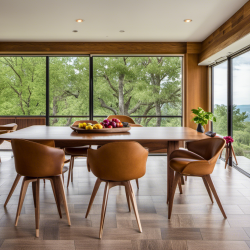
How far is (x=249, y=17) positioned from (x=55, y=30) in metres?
3.21

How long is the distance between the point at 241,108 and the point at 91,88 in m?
3.21

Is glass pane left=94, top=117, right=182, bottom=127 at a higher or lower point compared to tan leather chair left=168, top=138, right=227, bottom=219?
higher

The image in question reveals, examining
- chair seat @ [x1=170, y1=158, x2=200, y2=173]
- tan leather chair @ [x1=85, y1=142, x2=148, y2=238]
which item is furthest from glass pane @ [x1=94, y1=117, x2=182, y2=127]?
tan leather chair @ [x1=85, y1=142, x2=148, y2=238]

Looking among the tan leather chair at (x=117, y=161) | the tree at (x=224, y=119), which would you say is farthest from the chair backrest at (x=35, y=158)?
the tree at (x=224, y=119)

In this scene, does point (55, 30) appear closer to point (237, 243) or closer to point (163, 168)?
point (163, 168)

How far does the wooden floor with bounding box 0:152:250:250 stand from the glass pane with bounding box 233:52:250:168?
0.97m

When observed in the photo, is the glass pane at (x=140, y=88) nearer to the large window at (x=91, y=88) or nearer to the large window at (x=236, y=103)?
the large window at (x=91, y=88)

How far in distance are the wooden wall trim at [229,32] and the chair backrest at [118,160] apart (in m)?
2.44

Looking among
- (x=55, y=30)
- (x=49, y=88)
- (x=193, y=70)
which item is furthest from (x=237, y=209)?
(x=49, y=88)

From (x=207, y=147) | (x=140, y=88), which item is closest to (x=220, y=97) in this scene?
(x=140, y=88)

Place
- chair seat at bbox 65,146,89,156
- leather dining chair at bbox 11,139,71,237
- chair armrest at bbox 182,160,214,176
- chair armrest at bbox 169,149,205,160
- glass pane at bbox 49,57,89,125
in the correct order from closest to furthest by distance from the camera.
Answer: leather dining chair at bbox 11,139,71,237 → chair armrest at bbox 182,160,214,176 → chair armrest at bbox 169,149,205,160 → chair seat at bbox 65,146,89,156 → glass pane at bbox 49,57,89,125

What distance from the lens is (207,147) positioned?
9.13 ft

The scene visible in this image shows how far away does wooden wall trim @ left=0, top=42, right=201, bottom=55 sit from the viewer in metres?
5.64

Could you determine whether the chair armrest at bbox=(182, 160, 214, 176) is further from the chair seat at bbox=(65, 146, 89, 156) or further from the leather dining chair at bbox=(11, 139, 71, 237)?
the chair seat at bbox=(65, 146, 89, 156)
